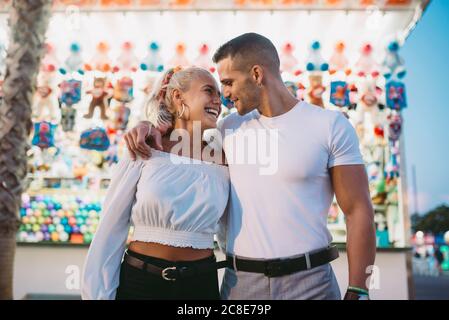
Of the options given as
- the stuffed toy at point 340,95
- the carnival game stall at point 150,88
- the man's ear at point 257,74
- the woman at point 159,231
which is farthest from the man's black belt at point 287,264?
the stuffed toy at point 340,95

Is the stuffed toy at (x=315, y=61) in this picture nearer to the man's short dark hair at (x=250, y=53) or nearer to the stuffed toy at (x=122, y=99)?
the stuffed toy at (x=122, y=99)

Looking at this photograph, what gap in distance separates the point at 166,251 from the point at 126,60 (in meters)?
3.70

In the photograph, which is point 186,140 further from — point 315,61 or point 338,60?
point 338,60

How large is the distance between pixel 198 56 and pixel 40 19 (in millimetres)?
1881

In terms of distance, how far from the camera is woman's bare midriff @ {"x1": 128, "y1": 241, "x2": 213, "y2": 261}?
173 centimetres

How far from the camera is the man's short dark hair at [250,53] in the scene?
1.93 m

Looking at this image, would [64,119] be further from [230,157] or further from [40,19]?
[230,157]

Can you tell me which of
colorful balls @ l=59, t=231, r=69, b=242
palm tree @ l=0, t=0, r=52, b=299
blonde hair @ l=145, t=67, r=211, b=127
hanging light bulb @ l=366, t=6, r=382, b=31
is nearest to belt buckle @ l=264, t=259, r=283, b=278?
blonde hair @ l=145, t=67, r=211, b=127

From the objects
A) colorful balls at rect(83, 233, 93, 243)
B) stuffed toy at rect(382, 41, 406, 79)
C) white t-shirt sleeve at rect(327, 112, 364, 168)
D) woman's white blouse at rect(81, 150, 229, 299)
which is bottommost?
colorful balls at rect(83, 233, 93, 243)

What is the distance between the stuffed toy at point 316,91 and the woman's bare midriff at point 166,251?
10.8 feet

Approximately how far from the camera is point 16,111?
3529 millimetres

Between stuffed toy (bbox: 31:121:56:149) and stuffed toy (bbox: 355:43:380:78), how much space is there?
3816 millimetres

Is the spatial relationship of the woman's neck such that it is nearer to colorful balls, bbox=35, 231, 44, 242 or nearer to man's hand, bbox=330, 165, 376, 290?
man's hand, bbox=330, 165, 376, 290

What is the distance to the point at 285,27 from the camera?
5.02 metres
